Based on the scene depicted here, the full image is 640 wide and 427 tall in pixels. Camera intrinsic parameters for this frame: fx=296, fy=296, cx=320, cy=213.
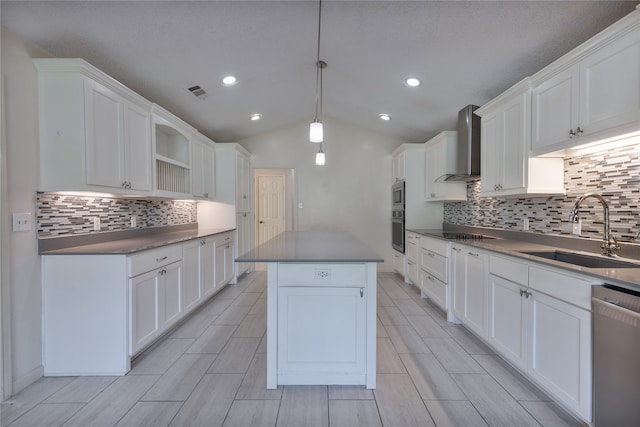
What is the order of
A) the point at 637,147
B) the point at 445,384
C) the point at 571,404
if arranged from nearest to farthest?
the point at 571,404 → the point at 637,147 → the point at 445,384

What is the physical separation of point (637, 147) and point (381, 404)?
2170 millimetres

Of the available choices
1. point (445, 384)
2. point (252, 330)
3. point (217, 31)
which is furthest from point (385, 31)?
point (252, 330)

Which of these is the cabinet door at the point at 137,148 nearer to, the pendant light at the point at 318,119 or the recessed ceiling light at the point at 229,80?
the recessed ceiling light at the point at 229,80

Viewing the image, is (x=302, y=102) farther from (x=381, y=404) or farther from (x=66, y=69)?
(x=381, y=404)

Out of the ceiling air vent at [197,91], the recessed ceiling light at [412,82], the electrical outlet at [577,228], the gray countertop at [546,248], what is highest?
the recessed ceiling light at [412,82]

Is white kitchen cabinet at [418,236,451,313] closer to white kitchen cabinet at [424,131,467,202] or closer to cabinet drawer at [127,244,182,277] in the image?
white kitchen cabinet at [424,131,467,202]

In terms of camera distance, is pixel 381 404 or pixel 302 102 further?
pixel 302 102

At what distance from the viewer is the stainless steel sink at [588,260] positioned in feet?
5.59

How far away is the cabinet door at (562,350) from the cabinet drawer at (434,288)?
4.28ft

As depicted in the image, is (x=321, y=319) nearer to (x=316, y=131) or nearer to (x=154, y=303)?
(x=154, y=303)

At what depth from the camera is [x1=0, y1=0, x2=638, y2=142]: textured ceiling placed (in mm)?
1940

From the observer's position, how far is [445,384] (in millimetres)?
1958

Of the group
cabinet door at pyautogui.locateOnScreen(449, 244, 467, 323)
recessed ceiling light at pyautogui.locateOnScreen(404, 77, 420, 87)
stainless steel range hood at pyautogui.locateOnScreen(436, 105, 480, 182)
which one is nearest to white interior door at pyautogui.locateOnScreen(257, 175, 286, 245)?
recessed ceiling light at pyautogui.locateOnScreen(404, 77, 420, 87)

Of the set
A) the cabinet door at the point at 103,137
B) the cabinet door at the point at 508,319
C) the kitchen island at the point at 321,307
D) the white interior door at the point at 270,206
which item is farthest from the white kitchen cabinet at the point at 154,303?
the white interior door at the point at 270,206
